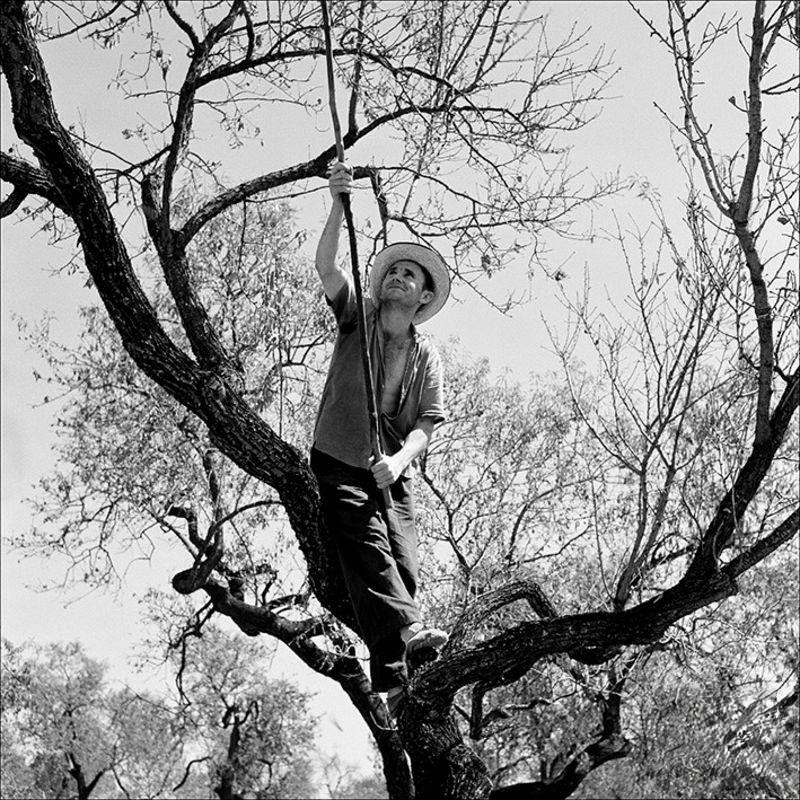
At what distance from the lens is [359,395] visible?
4215mm

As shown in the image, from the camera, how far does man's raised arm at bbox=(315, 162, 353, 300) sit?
146 inches

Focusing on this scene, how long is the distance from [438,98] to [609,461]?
5.31 meters

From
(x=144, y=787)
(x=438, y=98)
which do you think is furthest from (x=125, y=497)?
(x=144, y=787)

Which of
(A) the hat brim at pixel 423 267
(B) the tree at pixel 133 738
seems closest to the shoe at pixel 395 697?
(A) the hat brim at pixel 423 267

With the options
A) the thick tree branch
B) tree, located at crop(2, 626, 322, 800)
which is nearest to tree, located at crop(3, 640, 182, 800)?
tree, located at crop(2, 626, 322, 800)

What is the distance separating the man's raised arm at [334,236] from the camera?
3.70 meters

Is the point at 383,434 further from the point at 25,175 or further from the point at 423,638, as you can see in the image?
the point at 25,175

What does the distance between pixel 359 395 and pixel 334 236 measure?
0.69m

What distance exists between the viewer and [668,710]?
1180cm

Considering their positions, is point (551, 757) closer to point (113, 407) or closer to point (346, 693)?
point (346, 693)

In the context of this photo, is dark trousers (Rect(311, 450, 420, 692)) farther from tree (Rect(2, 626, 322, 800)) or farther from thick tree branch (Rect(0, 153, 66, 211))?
tree (Rect(2, 626, 322, 800))

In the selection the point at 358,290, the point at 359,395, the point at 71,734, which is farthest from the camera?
the point at 71,734

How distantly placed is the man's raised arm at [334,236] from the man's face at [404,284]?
0.31 m

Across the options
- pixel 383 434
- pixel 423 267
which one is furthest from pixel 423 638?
pixel 423 267
